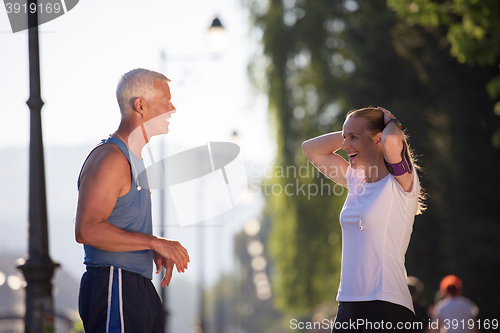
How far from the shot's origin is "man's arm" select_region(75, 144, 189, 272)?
2.69 m

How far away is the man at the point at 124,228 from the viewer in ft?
8.92

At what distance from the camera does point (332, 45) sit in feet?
54.2

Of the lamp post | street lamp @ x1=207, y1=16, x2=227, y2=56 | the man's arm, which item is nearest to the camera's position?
the man's arm

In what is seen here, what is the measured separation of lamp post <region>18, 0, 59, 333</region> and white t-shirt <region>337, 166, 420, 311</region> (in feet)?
11.2

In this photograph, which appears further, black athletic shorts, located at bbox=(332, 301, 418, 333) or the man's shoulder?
black athletic shorts, located at bbox=(332, 301, 418, 333)

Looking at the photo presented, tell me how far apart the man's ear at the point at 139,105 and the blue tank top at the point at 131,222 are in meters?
0.20

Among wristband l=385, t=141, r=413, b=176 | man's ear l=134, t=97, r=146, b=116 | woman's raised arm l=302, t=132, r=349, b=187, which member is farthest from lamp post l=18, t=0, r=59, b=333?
wristband l=385, t=141, r=413, b=176

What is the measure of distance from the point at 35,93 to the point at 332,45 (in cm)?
1188

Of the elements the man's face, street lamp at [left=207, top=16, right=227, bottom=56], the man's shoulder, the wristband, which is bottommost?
the wristband

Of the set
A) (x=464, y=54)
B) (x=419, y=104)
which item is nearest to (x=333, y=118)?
(x=419, y=104)

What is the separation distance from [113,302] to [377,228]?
1481 millimetres

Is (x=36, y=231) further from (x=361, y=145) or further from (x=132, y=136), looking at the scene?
(x=361, y=145)

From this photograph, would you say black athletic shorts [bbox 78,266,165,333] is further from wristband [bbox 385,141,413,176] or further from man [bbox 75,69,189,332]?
wristband [bbox 385,141,413,176]

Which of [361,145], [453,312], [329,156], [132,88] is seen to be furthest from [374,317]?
[453,312]
